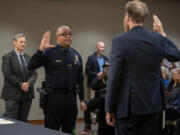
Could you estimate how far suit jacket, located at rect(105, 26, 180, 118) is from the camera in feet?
7.59

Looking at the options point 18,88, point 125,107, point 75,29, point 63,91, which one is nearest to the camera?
point 125,107

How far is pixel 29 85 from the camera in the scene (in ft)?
15.9

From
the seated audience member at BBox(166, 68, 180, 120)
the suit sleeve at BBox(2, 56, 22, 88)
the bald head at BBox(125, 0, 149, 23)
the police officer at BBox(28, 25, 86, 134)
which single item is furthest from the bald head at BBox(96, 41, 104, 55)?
the bald head at BBox(125, 0, 149, 23)

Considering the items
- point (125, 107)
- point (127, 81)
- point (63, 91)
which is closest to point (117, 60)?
point (127, 81)

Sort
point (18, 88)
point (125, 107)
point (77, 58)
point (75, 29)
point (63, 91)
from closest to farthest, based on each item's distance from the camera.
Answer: point (125, 107)
point (63, 91)
point (77, 58)
point (18, 88)
point (75, 29)

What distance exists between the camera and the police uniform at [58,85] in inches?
145

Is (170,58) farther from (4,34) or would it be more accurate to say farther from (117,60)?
(4,34)

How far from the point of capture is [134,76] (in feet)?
7.64

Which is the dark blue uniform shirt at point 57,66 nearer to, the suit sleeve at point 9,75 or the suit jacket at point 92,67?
the suit sleeve at point 9,75

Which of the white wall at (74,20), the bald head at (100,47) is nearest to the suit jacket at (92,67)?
the bald head at (100,47)

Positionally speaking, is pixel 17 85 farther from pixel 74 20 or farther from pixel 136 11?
pixel 74 20

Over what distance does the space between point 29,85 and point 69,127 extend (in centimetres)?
130

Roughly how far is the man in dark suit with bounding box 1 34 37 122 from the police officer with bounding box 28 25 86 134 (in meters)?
1.08

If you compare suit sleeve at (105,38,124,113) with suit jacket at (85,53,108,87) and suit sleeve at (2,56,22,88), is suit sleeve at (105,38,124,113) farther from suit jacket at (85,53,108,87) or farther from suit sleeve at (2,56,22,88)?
suit jacket at (85,53,108,87)
